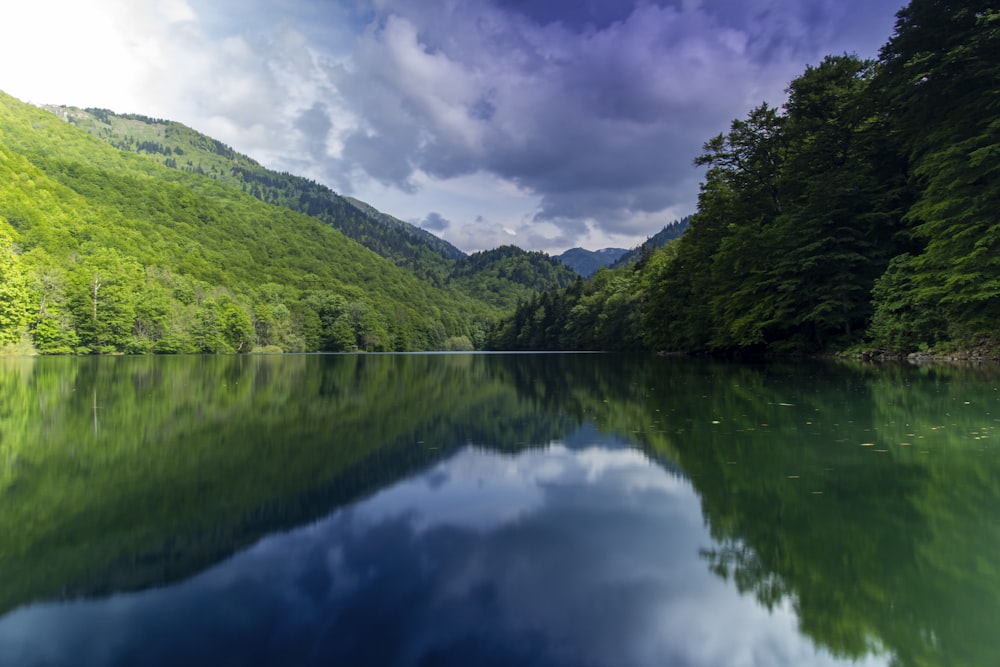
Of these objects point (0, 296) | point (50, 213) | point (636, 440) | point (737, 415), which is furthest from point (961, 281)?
point (50, 213)

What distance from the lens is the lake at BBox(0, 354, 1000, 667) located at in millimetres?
2689

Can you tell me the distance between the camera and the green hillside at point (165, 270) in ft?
194

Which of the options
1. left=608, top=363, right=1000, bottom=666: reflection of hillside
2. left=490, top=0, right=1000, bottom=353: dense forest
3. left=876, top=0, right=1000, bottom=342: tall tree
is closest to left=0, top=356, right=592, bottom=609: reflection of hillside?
left=608, top=363, right=1000, bottom=666: reflection of hillside

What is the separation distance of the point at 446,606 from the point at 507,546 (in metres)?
1.03

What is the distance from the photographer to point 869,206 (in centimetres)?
2734

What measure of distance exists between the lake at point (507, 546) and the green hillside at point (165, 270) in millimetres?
52716

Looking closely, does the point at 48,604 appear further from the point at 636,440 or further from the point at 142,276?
the point at 142,276

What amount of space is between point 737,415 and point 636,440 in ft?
9.96

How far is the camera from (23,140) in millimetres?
118875

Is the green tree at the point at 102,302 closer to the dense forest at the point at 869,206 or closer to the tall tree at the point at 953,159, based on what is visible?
the dense forest at the point at 869,206

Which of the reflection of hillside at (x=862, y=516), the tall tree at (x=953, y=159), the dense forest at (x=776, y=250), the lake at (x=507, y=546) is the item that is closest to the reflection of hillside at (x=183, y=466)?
the lake at (x=507, y=546)

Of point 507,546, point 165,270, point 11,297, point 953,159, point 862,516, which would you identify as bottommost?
point 507,546

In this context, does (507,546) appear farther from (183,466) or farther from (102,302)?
(102,302)

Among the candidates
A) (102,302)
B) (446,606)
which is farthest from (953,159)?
(102,302)
